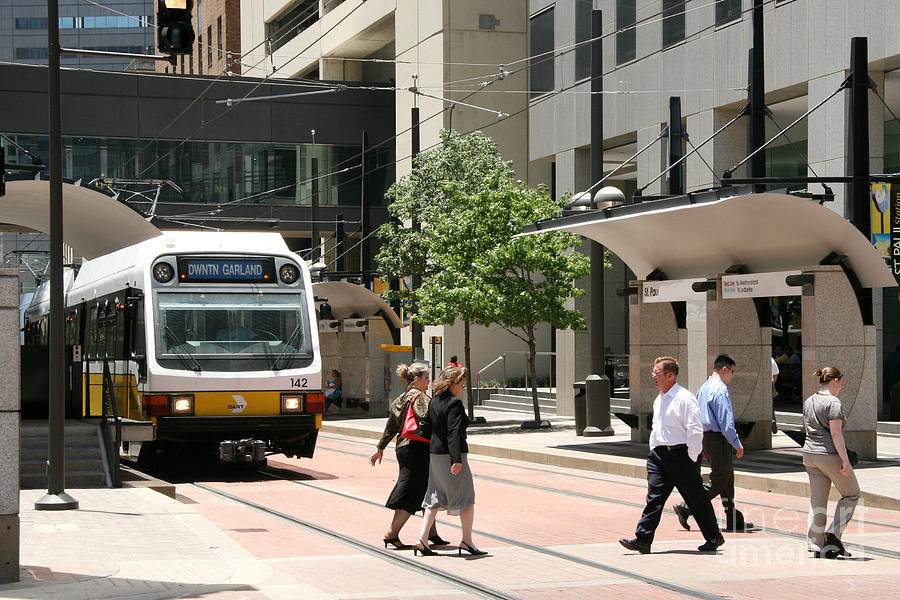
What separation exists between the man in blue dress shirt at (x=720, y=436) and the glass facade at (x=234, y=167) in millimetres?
40542

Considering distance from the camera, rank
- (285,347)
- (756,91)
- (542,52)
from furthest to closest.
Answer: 1. (542,52)
2. (756,91)
3. (285,347)

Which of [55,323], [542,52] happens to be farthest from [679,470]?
[542,52]

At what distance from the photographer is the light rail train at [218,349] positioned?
17.8 metres

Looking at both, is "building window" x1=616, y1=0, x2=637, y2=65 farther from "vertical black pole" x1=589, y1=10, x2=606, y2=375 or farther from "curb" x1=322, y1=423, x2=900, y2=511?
"curb" x1=322, y1=423, x2=900, y2=511

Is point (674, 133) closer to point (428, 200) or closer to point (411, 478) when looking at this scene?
point (428, 200)

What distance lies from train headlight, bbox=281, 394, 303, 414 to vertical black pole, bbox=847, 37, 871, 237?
803 cm

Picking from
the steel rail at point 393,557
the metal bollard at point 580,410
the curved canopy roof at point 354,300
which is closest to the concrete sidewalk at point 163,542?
the steel rail at point 393,557

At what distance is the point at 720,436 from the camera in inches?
488

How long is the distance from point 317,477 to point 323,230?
36.5m

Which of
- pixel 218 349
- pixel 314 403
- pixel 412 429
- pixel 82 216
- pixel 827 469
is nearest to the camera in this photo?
pixel 827 469

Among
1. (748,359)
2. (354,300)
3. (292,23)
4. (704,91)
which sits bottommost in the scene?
(748,359)

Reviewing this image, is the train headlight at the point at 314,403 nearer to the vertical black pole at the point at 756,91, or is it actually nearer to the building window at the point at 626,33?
the vertical black pole at the point at 756,91

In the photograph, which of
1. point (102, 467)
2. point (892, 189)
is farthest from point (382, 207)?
point (102, 467)

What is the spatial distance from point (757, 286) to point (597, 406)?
6.28 metres
